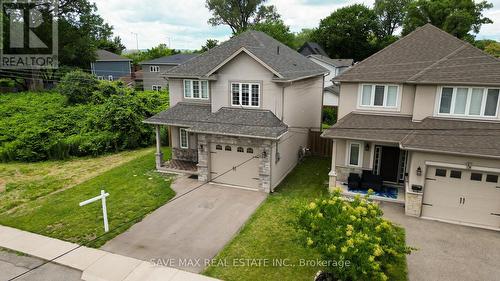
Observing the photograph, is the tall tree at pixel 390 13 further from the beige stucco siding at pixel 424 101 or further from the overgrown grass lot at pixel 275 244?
the overgrown grass lot at pixel 275 244

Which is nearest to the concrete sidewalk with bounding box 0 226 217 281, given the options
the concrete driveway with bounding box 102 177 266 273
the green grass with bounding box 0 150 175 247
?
the concrete driveway with bounding box 102 177 266 273

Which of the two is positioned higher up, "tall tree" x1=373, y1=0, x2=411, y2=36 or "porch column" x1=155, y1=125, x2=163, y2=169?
"tall tree" x1=373, y1=0, x2=411, y2=36

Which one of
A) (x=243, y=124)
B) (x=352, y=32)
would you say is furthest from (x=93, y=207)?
(x=352, y=32)

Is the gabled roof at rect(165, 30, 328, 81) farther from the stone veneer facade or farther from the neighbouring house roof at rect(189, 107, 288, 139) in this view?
the stone veneer facade

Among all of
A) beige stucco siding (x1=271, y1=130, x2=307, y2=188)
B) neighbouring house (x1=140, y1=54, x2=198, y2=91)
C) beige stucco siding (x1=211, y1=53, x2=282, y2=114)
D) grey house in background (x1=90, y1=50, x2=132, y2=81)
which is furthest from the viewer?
grey house in background (x1=90, y1=50, x2=132, y2=81)

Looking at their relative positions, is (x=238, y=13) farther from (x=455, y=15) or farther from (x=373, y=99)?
(x=373, y=99)

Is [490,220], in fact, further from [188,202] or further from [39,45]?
[39,45]
